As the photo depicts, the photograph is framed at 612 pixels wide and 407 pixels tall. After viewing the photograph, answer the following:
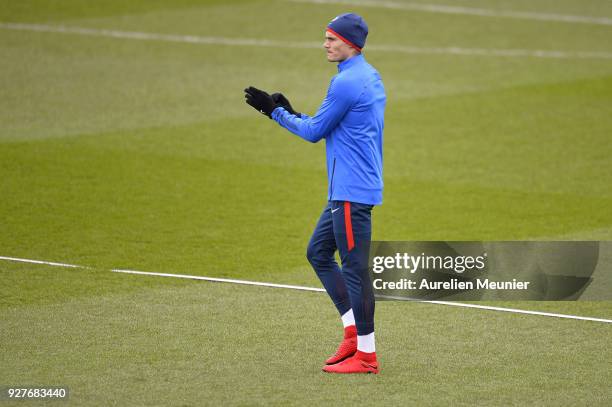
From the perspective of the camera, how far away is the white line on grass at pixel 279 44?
22047mm

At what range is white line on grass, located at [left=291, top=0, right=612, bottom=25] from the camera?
25.6 meters

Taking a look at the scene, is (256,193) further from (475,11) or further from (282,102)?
(475,11)

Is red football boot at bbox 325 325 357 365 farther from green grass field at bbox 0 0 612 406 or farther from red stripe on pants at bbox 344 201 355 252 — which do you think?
red stripe on pants at bbox 344 201 355 252

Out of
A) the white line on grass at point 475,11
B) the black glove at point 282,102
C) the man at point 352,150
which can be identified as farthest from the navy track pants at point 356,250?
the white line on grass at point 475,11

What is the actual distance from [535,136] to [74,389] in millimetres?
10687

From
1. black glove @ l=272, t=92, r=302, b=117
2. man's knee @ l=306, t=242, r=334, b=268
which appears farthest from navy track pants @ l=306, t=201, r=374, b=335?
black glove @ l=272, t=92, r=302, b=117

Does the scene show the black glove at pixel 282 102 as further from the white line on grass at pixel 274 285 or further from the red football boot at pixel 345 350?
the white line on grass at pixel 274 285

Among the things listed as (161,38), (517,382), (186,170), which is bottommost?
(517,382)

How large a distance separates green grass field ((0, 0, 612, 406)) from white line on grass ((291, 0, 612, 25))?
388 millimetres

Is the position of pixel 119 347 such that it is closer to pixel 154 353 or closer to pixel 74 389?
pixel 154 353

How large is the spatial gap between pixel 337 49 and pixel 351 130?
539 millimetres

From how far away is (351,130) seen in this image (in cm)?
732

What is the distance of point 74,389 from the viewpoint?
6949 mm

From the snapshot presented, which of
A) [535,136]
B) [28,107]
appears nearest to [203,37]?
[28,107]
